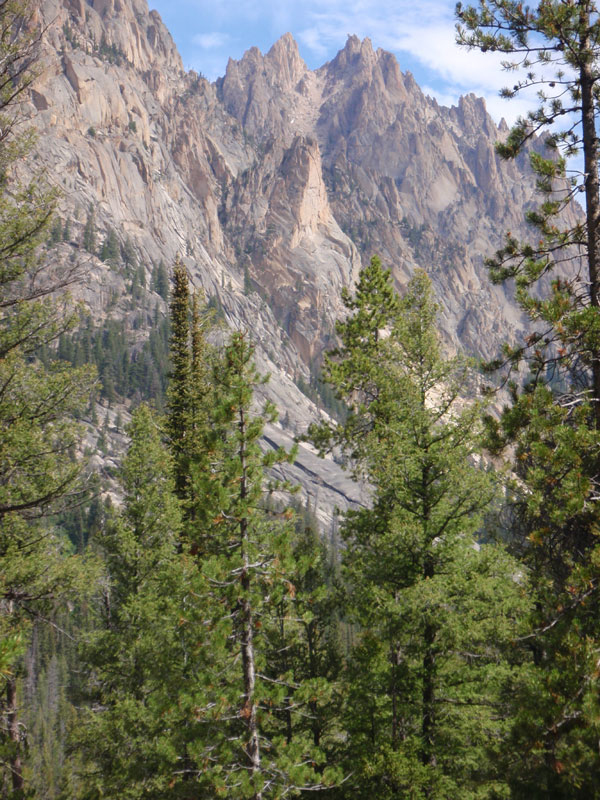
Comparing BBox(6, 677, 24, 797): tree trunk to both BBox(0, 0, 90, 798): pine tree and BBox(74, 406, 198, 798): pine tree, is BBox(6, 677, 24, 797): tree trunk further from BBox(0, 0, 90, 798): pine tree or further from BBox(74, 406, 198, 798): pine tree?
BBox(74, 406, 198, 798): pine tree

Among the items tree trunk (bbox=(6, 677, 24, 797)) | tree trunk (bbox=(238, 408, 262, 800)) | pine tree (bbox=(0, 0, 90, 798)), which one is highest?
pine tree (bbox=(0, 0, 90, 798))

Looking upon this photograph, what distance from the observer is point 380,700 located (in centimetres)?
1188

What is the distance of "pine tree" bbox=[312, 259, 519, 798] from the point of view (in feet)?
35.6

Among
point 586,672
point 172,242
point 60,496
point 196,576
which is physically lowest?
point 586,672

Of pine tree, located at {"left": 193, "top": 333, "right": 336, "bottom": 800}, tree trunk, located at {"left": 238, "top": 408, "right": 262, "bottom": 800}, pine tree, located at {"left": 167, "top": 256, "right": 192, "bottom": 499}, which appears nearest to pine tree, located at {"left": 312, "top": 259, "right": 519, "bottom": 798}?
pine tree, located at {"left": 193, "top": 333, "right": 336, "bottom": 800}

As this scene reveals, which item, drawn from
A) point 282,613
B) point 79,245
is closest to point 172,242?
point 79,245

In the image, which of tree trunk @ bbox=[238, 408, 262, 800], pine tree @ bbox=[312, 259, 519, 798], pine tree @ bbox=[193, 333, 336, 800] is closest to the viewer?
pine tree @ bbox=[193, 333, 336, 800]

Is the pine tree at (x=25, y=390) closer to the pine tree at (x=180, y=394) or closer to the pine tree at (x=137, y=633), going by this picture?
the pine tree at (x=137, y=633)

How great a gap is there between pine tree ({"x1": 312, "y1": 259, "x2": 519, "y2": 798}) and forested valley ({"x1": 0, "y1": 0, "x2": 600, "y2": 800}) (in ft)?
0.20

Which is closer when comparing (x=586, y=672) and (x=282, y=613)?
(x=586, y=672)

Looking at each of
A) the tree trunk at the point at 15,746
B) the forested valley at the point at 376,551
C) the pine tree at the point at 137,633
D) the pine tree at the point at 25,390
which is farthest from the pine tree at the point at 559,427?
the tree trunk at the point at 15,746

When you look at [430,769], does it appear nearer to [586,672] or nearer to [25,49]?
[586,672]

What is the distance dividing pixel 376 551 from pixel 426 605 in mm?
1942

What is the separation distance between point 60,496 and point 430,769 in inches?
313
